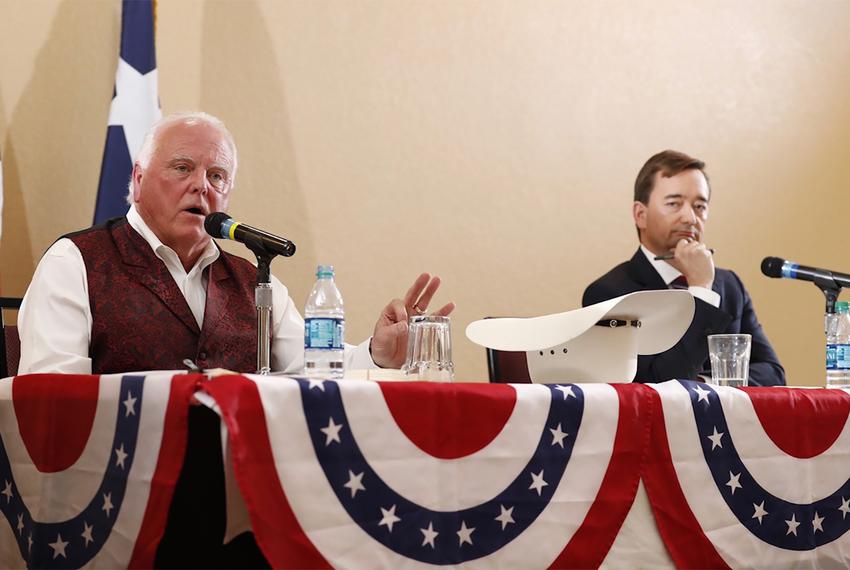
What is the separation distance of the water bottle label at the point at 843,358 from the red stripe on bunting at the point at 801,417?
23cm

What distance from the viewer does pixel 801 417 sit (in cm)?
159

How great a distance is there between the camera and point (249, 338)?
82.1 inches

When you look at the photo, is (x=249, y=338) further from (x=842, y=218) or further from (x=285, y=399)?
(x=842, y=218)

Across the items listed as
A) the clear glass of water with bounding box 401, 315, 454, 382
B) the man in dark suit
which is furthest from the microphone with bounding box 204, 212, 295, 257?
the man in dark suit

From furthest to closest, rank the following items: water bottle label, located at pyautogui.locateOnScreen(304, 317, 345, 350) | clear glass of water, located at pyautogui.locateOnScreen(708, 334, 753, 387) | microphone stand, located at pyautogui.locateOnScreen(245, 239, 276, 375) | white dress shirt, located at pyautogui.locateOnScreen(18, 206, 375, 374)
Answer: clear glass of water, located at pyautogui.locateOnScreen(708, 334, 753, 387) → white dress shirt, located at pyautogui.locateOnScreen(18, 206, 375, 374) → microphone stand, located at pyautogui.locateOnScreen(245, 239, 276, 375) → water bottle label, located at pyautogui.locateOnScreen(304, 317, 345, 350)

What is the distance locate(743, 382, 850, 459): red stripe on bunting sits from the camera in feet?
5.09

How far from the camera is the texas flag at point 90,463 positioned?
120cm

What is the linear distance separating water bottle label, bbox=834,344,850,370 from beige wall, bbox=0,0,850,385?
1801 mm

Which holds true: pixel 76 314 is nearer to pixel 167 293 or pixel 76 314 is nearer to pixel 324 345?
pixel 167 293

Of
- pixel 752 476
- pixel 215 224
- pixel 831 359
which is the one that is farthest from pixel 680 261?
pixel 215 224

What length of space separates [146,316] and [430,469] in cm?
90

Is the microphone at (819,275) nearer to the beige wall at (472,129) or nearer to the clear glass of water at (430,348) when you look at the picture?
the clear glass of water at (430,348)

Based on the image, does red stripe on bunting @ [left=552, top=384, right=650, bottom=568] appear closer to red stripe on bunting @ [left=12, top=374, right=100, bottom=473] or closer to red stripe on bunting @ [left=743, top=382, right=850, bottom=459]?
red stripe on bunting @ [left=743, top=382, right=850, bottom=459]

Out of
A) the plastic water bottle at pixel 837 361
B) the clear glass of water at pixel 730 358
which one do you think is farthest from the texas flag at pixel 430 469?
the plastic water bottle at pixel 837 361
